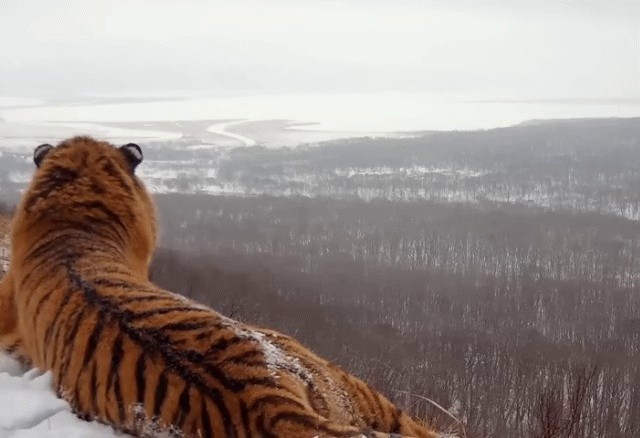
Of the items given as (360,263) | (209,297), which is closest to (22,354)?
(209,297)

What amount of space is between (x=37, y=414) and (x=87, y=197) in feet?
5.25

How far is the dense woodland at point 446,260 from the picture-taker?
149ft

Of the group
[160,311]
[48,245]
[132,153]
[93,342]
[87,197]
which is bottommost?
[93,342]

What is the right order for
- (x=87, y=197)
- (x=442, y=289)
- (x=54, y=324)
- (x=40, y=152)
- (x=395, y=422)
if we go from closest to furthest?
(x=395, y=422)
(x=54, y=324)
(x=87, y=197)
(x=40, y=152)
(x=442, y=289)

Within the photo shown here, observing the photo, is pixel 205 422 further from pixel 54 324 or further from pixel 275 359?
pixel 54 324

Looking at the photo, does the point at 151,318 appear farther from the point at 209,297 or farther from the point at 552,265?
the point at 552,265

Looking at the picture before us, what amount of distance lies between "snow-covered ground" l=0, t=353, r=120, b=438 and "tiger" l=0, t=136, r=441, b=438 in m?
0.04

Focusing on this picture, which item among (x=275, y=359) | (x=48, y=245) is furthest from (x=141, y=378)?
(x=48, y=245)

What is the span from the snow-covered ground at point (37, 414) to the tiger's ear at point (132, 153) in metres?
1.87

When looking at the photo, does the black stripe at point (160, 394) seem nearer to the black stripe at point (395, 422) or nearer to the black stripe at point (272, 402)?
the black stripe at point (272, 402)

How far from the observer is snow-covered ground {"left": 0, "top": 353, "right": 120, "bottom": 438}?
8.84ft

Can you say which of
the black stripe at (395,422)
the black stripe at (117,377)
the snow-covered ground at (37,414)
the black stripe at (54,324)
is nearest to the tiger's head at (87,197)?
the black stripe at (54,324)

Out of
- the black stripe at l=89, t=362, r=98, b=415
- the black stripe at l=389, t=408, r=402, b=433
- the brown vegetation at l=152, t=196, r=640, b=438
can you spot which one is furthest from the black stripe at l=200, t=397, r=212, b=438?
the brown vegetation at l=152, t=196, r=640, b=438

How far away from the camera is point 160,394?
240 cm
